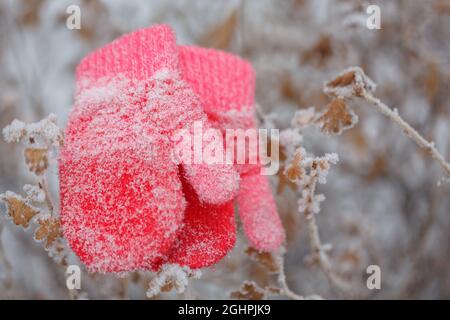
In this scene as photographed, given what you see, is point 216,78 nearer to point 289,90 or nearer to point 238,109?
point 238,109

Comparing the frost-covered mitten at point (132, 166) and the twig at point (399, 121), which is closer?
the frost-covered mitten at point (132, 166)

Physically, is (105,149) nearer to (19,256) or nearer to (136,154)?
(136,154)

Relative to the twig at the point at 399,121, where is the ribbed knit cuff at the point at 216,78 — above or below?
above

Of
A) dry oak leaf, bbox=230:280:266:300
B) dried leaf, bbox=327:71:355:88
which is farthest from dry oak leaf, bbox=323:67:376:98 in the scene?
dry oak leaf, bbox=230:280:266:300

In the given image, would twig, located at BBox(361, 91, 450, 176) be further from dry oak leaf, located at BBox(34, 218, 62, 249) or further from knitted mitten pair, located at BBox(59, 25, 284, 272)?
dry oak leaf, located at BBox(34, 218, 62, 249)

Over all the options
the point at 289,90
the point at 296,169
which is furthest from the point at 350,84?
the point at 289,90

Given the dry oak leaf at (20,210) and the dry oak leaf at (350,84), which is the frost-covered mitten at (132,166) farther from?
the dry oak leaf at (350,84)

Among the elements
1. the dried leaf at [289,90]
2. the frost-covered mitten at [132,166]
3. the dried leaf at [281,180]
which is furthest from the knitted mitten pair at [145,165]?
the dried leaf at [289,90]

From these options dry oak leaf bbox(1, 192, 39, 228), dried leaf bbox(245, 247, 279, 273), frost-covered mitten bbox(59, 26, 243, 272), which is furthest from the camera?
dried leaf bbox(245, 247, 279, 273)
